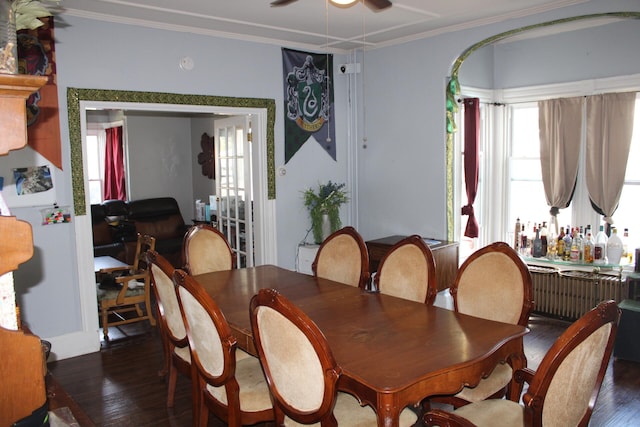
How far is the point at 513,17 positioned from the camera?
14.5ft

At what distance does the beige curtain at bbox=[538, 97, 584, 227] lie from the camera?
4969 mm

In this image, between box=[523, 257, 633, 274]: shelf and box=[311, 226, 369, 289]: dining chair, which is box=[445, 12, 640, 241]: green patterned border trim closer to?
box=[523, 257, 633, 274]: shelf

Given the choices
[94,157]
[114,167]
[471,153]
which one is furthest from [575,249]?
[94,157]

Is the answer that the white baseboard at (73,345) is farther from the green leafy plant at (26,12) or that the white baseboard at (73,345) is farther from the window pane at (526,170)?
the window pane at (526,170)

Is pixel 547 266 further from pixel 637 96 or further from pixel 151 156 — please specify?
pixel 151 156

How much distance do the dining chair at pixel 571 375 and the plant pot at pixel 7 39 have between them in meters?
1.71

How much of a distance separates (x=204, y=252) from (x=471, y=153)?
287 cm

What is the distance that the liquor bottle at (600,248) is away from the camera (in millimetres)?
4625

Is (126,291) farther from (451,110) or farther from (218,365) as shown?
(451,110)

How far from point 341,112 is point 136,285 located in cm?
280

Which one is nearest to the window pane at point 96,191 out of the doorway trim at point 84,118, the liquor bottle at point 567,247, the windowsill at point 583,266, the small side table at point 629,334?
the doorway trim at point 84,118

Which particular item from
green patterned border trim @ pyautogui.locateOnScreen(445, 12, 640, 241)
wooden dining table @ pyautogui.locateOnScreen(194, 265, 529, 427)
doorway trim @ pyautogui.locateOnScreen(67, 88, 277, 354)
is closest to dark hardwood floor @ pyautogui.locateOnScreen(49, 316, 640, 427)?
doorway trim @ pyautogui.locateOnScreen(67, 88, 277, 354)

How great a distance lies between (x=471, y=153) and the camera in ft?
17.5

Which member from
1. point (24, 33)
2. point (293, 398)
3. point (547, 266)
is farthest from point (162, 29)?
point (547, 266)
